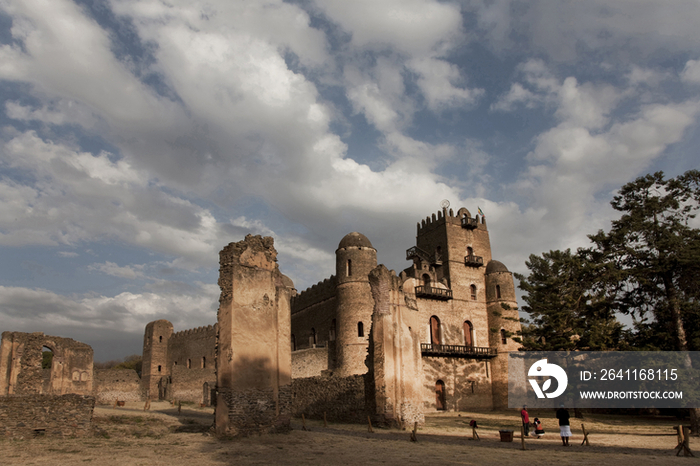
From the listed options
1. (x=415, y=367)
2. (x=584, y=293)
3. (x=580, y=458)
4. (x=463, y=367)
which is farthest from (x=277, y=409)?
(x=463, y=367)

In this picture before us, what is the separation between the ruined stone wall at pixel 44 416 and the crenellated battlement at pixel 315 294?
73.0 feet

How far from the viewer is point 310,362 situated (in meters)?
33.6

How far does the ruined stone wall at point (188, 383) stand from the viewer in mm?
41094

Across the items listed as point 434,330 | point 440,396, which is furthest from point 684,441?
point 434,330

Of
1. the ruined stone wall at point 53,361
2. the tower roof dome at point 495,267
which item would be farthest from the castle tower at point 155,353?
the tower roof dome at point 495,267

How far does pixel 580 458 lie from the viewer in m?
12.0

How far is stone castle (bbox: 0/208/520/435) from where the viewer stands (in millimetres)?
15477

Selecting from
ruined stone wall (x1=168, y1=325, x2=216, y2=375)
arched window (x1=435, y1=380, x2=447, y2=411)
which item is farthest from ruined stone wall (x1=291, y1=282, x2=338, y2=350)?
ruined stone wall (x1=168, y1=325, x2=216, y2=375)

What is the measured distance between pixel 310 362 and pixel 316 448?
68.5ft

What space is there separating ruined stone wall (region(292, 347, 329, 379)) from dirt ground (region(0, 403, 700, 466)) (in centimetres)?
1525

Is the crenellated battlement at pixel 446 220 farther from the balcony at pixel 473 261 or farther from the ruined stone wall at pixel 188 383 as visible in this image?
the ruined stone wall at pixel 188 383

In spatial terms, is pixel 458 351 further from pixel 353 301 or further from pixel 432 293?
pixel 353 301

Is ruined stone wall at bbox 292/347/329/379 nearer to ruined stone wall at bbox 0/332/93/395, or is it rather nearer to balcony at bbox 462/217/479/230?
ruined stone wall at bbox 0/332/93/395

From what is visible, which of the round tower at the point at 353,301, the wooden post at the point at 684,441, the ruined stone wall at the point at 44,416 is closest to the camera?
the wooden post at the point at 684,441
